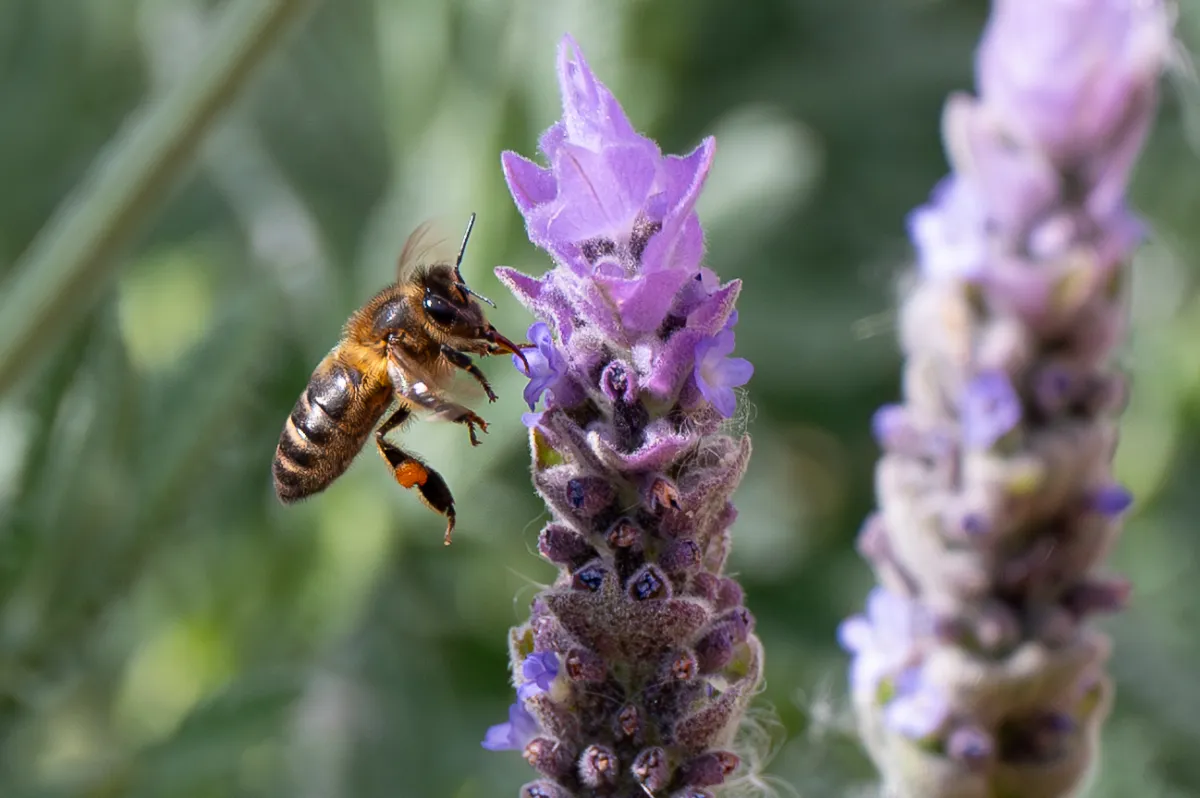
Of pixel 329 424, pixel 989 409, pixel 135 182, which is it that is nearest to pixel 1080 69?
pixel 989 409

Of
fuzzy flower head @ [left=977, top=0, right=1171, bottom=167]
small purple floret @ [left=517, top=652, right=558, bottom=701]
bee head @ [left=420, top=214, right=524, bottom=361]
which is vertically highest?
fuzzy flower head @ [left=977, top=0, right=1171, bottom=167]

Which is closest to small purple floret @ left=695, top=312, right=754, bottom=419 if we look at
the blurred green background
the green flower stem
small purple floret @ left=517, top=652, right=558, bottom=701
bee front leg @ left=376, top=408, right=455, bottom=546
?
small purple floret @ left=517, top=652, right=558, bottom=701

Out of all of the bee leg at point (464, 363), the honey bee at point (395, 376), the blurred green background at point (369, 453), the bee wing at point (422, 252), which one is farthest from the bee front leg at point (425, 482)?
the blurred green background at point (369, 453)

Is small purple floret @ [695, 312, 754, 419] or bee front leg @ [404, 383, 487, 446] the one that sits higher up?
bee front leg @ [404, 383, 487, 446]

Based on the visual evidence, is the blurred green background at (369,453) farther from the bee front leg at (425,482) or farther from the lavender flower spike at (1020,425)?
the bee front leg at (425,482)

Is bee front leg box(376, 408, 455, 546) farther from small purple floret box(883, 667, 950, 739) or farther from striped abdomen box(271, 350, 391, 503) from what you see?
small purple floret box(883, 667, 950, 739)

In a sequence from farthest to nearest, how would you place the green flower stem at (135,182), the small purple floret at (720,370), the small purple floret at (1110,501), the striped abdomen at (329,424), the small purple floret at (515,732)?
the green flower stem at (135,182) < the striped abdomen at (329,424) < the small purple floret at (1110,501) < the small purple floret at (515,732) < the small purple floret at (720,370)
